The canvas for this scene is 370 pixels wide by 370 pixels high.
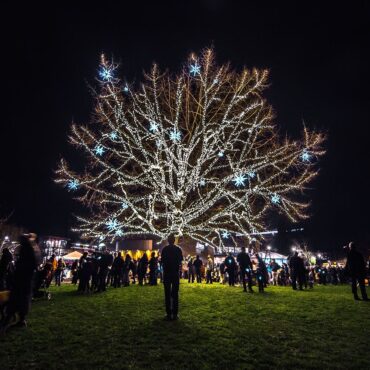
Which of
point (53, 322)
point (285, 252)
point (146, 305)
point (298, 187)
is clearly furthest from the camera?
point (285, 252)

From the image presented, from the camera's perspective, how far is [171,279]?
845cm

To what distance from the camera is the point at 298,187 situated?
2069 cm

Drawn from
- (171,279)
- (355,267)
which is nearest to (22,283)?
(171,279)

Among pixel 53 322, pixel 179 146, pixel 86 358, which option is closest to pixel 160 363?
pixel 86 358

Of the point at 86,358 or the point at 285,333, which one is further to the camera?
the point at 285,333

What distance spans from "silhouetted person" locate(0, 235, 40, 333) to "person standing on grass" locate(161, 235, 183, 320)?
10.2ft

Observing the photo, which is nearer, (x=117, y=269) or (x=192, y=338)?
(x=192, y=338)

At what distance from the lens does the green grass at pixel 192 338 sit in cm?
507

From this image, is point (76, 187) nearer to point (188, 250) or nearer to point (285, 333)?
point (188, 250)

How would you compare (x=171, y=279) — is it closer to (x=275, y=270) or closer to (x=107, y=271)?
(x=107, y=271)

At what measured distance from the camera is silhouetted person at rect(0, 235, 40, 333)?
7.10 meters

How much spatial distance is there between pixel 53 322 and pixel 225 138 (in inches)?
686

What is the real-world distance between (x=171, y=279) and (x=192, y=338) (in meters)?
2.22

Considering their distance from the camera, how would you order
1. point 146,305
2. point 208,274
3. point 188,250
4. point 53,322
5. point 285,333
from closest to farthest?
point 285,333 < point 53,322 < point 146,305 < point 208,274 < point 188,250
